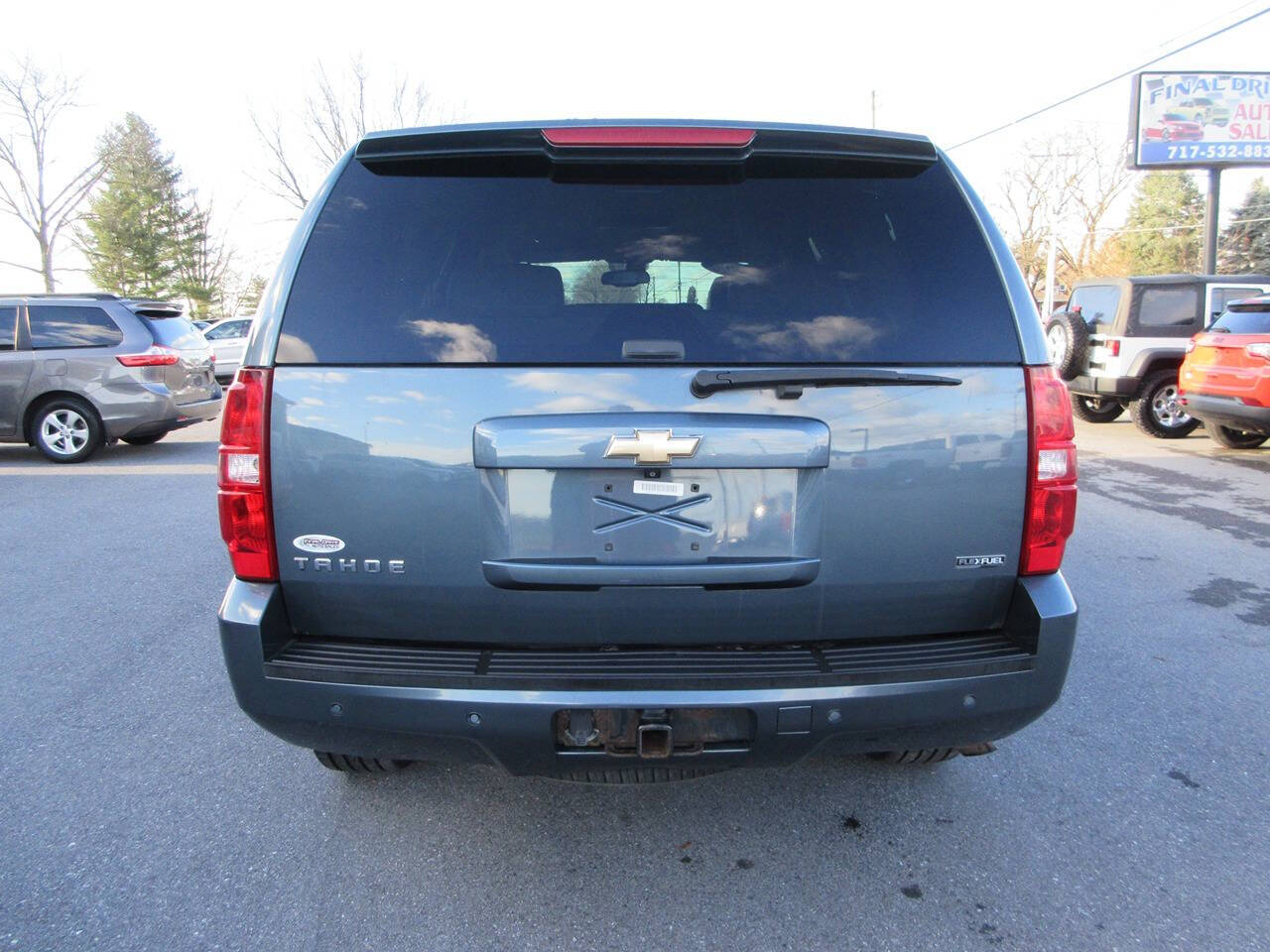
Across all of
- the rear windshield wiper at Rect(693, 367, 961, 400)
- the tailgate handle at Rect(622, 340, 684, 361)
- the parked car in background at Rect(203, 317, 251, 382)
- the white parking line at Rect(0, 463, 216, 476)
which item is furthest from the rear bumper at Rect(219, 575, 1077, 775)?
the parked car in background at Rect(203, 317, 251, 382)

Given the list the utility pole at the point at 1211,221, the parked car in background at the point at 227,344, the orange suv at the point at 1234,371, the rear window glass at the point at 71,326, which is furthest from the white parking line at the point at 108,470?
the utility pole at the point at 1211,221

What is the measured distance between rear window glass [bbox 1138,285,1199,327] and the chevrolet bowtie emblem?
11252 millimetres

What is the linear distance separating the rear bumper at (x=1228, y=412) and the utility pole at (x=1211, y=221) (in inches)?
585

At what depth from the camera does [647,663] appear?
6.69 feet

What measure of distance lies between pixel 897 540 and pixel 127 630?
411 centimetres

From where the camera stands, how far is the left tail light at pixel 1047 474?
2078mm

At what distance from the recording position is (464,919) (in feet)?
7.27

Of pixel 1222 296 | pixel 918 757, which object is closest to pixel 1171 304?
pixel 1222 296

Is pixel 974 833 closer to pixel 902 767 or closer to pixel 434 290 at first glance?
pixel 902 767

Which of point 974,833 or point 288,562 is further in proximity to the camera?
point 974,833

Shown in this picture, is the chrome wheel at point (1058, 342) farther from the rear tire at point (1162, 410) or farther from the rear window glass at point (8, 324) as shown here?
the rear window glass at point (8, 324)

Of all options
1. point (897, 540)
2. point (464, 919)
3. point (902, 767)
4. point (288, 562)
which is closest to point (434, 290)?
point (288, 562)

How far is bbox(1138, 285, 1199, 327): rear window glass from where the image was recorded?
10898 mm

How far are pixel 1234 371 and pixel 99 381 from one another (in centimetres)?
1215
